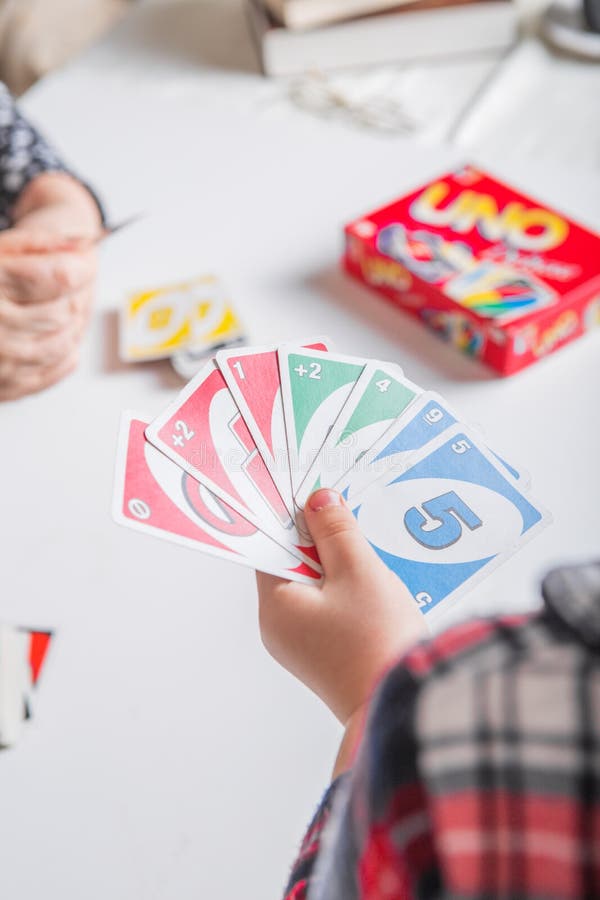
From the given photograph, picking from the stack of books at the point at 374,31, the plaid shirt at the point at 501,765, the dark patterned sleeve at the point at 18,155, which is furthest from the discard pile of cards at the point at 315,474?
the stack of books at the point at 374,31

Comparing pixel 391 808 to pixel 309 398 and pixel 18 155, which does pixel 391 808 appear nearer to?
pixel 309 398

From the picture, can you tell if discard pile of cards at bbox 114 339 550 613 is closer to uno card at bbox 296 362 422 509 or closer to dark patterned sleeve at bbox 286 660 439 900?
uno card at bbox 296 362 422 509

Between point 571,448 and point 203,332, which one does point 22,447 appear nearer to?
point 203,332

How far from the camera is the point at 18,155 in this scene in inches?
47.2

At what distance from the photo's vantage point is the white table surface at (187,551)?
62cm

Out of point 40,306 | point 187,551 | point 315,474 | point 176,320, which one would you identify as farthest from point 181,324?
point 315,474

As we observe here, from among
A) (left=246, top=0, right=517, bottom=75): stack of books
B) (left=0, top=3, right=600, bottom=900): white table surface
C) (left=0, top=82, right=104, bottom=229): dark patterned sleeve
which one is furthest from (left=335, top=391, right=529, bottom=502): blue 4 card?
(left=246, top=0, right=517, bottom=75): stack of books

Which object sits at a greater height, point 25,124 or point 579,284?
point 25,124

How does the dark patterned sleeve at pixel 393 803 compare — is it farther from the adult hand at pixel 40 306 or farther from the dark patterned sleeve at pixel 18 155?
the dark patterned sleeve at pixel 18 155

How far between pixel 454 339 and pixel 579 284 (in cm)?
14

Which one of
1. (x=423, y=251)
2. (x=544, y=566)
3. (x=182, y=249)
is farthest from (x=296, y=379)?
(x=182, y=249)

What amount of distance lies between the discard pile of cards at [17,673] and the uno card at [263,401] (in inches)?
10.3

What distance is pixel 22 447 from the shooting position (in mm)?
885

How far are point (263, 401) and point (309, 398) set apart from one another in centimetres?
3
